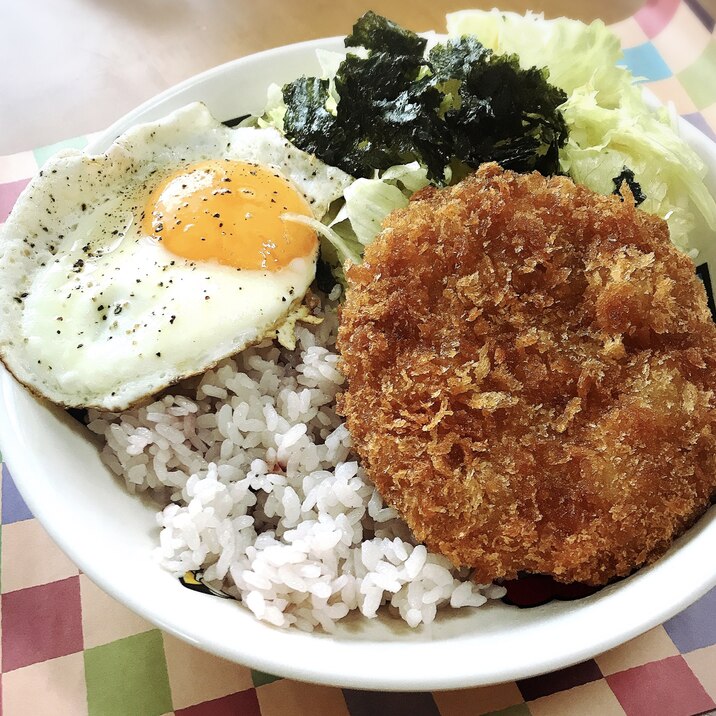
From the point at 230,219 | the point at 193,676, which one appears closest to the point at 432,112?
the point at 230,219

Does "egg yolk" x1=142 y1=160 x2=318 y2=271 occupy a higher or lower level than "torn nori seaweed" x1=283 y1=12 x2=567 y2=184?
lower

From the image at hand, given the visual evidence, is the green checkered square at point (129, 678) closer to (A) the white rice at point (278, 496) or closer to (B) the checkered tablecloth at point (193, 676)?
(B) the checkered tablecloth at point (193, 676)

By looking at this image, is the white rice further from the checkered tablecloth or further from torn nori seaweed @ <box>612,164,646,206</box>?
torn nori seaweed @ <box>612,164,646,206</box>

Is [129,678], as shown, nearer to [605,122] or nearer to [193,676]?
[193,676]

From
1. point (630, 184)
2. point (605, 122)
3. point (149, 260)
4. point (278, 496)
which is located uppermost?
point (605, 122)

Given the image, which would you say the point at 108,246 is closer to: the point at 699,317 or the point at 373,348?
the point at 373,348

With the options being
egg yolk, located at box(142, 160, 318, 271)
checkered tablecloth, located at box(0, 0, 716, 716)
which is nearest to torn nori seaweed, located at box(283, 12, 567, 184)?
egg yolk, located at box(142, 160, 318, 271)
